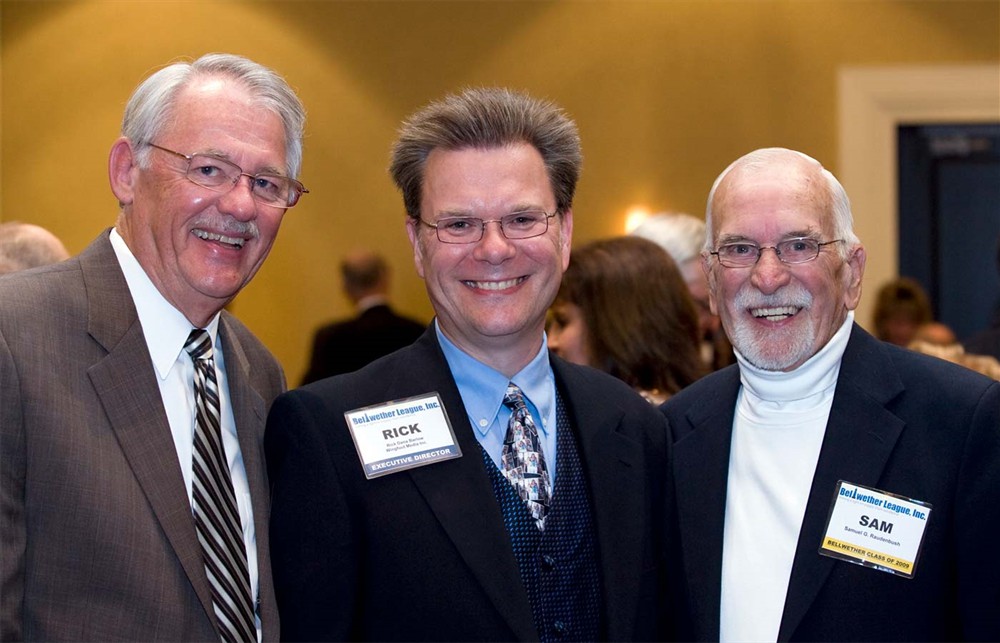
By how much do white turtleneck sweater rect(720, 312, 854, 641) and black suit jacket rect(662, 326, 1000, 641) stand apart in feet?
0.09

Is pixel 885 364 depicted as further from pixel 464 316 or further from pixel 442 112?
pixel 442 112

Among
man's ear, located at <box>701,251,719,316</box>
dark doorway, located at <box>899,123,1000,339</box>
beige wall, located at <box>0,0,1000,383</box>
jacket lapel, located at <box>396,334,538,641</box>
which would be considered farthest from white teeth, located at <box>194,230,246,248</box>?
dark doorway, located at <box>899,123,1000,339</box>

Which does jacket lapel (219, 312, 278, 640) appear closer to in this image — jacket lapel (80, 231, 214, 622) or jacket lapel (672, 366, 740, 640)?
jacket lapel (80, 231, 214, 622)

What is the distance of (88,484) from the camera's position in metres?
1.86

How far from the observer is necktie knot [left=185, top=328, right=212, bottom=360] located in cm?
215

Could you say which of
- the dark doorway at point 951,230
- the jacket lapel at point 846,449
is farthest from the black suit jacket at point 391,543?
the dark doorway at point 951,230

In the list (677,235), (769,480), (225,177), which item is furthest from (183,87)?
(677,235)

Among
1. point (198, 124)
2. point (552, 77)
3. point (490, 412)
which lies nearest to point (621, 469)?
point (490, 412)

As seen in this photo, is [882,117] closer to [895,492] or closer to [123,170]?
[895,492]

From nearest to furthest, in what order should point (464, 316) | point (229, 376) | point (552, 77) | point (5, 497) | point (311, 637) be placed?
point (5, 497)
point (311, 637)
point (464, 316)
point (229, 376)
point (552, 77)

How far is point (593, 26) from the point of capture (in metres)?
6.46

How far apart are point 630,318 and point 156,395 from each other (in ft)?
4.91

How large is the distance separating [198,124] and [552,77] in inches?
177

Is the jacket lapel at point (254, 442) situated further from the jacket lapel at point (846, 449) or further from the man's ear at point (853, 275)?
the man's ear at point (853, 275)
